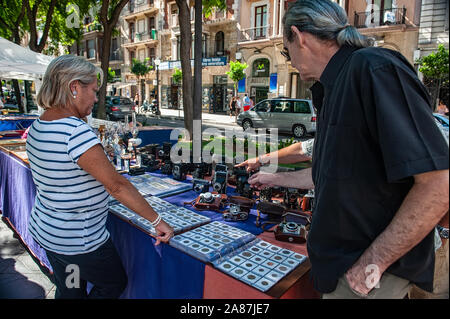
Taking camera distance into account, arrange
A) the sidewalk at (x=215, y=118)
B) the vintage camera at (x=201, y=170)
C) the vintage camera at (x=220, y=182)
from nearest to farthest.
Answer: the vintage camera at (x=220, y=182), the vintage camera at (x=201, y=170), the sidewalk at (x=215, y=118)

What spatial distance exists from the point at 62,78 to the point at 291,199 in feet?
5.22

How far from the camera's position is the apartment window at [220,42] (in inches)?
939

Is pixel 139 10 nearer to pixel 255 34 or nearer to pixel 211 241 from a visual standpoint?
pixel 255 34

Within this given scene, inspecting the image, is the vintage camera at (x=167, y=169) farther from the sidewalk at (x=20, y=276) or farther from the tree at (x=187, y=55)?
the tree at (x=187, y=55)

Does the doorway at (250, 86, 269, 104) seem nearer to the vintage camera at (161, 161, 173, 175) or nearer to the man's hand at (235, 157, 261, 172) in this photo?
the vintage camera at (161, 161, 173, 175)

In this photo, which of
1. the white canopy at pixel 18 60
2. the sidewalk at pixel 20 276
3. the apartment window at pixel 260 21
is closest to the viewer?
the sidewalk at pixel 20 276

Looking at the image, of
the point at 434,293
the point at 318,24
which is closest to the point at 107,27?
the point at 318,24

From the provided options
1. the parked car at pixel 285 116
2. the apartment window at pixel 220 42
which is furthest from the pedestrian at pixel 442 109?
the apartment window at pixel 220 42

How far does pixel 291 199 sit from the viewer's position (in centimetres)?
212

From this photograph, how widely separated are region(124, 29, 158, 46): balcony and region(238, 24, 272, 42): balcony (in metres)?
9.93

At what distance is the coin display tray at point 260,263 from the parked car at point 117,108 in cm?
1667

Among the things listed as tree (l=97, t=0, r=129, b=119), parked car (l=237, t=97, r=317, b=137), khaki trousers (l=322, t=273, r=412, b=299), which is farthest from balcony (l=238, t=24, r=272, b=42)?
khaki trousers (l=322, t=273, r=412, b=299)
